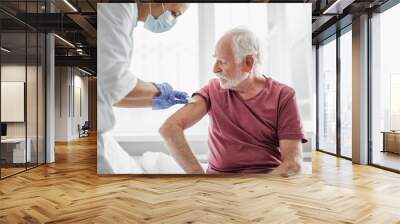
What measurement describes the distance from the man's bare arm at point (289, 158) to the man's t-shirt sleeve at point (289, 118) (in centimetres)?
10

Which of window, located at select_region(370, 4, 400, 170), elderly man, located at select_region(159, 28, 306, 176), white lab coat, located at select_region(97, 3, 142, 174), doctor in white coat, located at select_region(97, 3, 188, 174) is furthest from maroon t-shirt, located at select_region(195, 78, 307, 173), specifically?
window, located at select_region(370, 4, 400, 170)

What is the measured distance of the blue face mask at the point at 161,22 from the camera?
628 centimetres

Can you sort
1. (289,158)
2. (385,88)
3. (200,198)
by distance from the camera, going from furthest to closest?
(385,88) < (289,158) < (200,198)

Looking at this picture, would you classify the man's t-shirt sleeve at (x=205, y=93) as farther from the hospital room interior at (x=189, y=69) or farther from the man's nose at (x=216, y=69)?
the man's nose at (x=216, y=69)

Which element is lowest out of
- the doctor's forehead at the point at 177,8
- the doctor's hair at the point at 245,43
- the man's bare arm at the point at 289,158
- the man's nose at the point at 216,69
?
the man's bare arm at the point at 289,158

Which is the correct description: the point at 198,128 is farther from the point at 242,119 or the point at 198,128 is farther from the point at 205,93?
the point at 242,119

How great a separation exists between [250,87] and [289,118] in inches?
30.4

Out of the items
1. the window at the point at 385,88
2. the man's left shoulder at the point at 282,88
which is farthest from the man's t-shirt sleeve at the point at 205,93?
the window at the point at 385,88

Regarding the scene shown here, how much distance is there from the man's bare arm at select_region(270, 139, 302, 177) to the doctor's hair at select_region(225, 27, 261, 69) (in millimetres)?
1319

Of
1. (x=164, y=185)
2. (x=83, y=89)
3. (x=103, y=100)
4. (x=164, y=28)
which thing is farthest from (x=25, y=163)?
(x=83, y=89)

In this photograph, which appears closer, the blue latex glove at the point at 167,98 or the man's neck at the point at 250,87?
the man's neck at the point at 250,87

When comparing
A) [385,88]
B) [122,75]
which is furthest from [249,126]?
[385,88]

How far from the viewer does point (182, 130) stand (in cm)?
627

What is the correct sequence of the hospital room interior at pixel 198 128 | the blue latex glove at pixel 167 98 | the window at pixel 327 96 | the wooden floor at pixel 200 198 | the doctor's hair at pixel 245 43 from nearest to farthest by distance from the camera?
the wooden floor at pixel 200 198, the hospital room interior at pixel 198 128, the doctor's hair at pixel 245 43, the blue latex glove at pixel 167 98, the window at pixel 327 96
